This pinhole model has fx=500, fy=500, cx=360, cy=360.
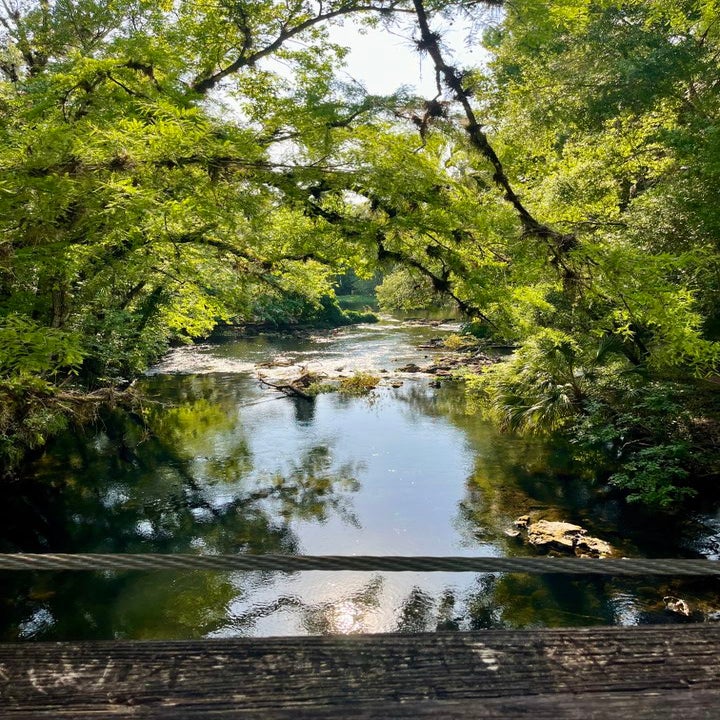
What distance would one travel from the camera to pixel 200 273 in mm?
9578

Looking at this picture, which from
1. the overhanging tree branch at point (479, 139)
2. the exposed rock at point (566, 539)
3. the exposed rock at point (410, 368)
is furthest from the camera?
the exposed rock at point (410, 368)

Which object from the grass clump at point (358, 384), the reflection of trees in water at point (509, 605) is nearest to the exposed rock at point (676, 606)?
the reflection of trees in water at point (509, 605)

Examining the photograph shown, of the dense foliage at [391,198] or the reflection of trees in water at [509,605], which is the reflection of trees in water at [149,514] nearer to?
the dense foliage at [391,198]

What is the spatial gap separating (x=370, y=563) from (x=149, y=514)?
7.68m

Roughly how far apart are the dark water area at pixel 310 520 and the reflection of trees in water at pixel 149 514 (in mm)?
33

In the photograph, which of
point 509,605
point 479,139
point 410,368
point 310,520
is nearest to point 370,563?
point 479,139

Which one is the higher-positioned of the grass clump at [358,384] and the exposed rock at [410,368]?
the exposed rock at [410,368]

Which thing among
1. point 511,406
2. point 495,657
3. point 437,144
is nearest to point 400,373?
point 511,406

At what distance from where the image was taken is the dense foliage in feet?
12.9

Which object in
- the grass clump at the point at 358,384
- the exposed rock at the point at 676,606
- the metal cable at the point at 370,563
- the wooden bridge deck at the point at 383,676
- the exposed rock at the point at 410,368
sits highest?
the metal cable at the point at 370,563

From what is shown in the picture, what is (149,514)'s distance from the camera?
8391mm

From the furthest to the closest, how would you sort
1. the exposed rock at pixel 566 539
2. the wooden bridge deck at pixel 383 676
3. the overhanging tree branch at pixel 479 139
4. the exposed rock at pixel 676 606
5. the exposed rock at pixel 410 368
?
1. the exposed rock at pixel 410 368
2. the exposed rock at pixel 566 539
3. the exposed rock at pixel 676 606
4. the overhanging tree branch at pixel 479 139
5. the wooden bridge deck at pixel 383 676

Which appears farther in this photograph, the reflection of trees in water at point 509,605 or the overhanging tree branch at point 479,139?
the reflection of trees in water at point 509,605

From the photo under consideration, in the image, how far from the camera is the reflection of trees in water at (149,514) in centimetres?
582
